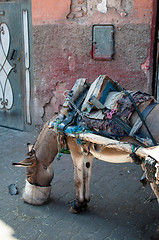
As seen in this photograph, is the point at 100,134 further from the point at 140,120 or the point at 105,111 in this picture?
the point at 140,120

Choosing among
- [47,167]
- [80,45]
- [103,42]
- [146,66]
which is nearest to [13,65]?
[80,45]

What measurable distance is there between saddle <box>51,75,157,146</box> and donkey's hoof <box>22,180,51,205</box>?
0.89 m

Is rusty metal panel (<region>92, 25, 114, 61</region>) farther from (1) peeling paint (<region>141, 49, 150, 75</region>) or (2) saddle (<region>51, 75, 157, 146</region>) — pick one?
(2) saddle (<region>51, 75, 157, 146</region>)

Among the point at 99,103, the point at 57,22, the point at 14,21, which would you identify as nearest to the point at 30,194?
the point at 99,103

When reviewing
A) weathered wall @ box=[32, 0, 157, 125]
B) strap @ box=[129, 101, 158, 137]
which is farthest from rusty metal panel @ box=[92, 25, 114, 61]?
strap @ box=[129, 101, 158, 137]

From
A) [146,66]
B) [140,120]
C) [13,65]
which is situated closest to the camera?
[140,120]

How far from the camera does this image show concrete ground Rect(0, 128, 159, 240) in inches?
102

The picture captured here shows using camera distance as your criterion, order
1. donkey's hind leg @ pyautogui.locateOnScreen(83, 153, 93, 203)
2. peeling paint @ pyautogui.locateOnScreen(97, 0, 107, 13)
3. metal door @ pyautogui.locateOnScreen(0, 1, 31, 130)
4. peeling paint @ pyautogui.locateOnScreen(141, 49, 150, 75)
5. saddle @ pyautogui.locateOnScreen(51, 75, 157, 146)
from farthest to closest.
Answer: metal door @ pyautogui.locateOnScreen(0, 1, 31, 130), peeling paint @ pyautogui.locateOnScreen(97, 0, 107, 13), peeling paint @ pyautogui.locateOnScreen(141, 49, 150, 75), donkey's hind leg @ pyautogui.locateOnScreen(83, 153, 93, 203), saddle @ pyautogui.locateOnScreen(51, 75, 157, 146)

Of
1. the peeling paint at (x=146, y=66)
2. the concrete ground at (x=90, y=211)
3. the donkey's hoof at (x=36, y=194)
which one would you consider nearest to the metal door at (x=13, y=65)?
the concrete ground at (x=90, y=211)

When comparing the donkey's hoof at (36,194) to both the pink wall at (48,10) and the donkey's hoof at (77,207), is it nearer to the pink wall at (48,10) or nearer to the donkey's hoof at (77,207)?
the donkey's hoof at (77,207)

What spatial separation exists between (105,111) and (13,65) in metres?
3.72

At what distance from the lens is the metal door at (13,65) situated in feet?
17.2

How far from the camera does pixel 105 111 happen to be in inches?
87.6

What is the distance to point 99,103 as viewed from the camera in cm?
227
